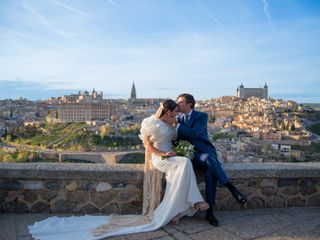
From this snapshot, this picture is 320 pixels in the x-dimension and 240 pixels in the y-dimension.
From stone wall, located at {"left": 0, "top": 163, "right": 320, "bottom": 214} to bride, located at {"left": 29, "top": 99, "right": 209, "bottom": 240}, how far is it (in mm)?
182

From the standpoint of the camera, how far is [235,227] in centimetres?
291

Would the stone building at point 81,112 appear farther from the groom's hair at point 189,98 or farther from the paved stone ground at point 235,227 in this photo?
the paved stone ground at point 235,227

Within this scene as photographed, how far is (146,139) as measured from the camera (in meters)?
3.21

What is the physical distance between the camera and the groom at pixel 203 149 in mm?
3072

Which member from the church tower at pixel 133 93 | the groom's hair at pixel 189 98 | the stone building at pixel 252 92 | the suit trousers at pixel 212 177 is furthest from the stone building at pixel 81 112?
the suit trousers at pixel 212 177

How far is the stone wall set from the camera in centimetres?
317

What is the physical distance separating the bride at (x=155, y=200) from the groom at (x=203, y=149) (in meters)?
0.14

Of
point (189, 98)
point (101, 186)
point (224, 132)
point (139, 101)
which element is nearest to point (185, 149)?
point (189, 98)

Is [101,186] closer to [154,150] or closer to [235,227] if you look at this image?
[154,150]

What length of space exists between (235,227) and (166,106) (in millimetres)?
1255

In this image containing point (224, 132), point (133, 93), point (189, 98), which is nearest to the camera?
point (189, 98)

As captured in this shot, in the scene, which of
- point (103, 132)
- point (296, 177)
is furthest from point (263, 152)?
point (296, 177)

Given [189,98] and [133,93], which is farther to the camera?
[133,93]

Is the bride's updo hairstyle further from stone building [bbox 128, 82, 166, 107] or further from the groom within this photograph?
stone building [bbox 128, 82, 166, 107]
